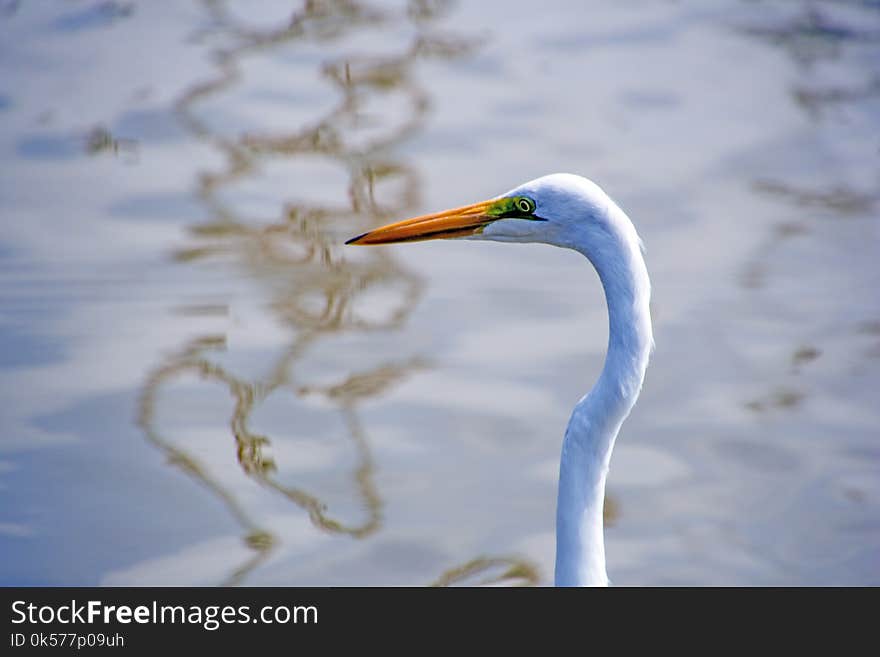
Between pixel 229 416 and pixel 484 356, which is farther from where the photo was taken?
pixel 484 356

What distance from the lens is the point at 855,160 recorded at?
22.7 ft

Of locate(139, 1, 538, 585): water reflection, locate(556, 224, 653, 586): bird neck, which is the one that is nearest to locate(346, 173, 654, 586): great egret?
locate(556, 224, 653, 586): bird neck

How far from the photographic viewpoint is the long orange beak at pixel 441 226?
120 inches

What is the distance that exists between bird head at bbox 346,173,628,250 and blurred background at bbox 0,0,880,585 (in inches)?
58.3

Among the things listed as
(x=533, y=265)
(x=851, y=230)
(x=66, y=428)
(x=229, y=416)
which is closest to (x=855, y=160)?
(x=851, y=230)

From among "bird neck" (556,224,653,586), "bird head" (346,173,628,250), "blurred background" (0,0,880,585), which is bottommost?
"bird neck" (556,224,653,586)

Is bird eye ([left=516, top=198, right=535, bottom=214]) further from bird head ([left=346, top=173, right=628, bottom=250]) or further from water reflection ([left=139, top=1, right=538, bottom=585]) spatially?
water reflection ([left=139, top=1, right=538, bottom=585])

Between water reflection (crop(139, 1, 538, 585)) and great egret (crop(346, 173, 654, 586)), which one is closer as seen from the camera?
great egret (crop(346, 173, 654, 586))

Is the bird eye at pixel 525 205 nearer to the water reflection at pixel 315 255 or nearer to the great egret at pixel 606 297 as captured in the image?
the great egret at pixel 606 297

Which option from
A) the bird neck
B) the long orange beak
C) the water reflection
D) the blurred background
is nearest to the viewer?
the bird neck

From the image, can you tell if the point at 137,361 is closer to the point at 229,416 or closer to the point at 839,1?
the point at 229,416

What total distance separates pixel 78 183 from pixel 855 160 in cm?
386

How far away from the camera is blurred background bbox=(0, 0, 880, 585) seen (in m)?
4.41

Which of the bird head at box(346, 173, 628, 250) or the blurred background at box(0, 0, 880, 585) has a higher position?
the blurred background at box(0, 0, 880, 585)
